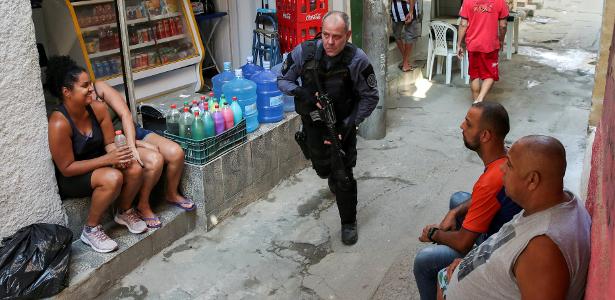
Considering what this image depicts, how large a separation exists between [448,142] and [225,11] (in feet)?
10.2

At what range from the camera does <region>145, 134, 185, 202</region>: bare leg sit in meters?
4.50

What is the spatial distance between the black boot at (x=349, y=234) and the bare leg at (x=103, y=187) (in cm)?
168

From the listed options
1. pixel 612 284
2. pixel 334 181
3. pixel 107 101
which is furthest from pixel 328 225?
pixel 612 284

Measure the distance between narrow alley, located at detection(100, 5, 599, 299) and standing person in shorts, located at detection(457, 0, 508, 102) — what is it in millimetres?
540

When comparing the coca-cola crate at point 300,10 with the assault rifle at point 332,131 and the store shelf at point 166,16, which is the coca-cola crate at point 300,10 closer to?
the store shelf at point 166,16

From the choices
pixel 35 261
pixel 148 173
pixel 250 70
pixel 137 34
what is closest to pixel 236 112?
pixel 148 173

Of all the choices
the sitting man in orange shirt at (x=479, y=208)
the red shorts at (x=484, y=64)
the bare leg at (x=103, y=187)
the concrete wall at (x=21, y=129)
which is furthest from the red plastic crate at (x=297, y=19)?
the sitting man in orange shirt at (x=479, y=208)

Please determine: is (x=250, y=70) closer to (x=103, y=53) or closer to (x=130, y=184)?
(x=103, y=53)

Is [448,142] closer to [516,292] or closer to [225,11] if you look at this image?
[225,11]

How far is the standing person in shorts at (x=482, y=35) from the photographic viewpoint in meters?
7.24

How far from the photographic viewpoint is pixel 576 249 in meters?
2.02

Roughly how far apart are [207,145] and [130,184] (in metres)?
0.69

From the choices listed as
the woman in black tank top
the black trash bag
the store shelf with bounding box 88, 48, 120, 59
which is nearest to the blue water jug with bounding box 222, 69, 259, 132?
the woman in black tank top

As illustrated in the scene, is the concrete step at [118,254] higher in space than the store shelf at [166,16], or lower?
lower
